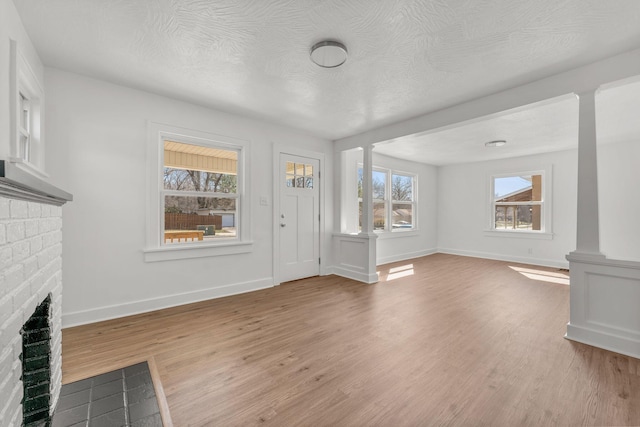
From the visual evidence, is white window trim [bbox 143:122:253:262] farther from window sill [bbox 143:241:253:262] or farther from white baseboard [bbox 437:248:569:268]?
white baseboard [bbox 437:248:569:268]

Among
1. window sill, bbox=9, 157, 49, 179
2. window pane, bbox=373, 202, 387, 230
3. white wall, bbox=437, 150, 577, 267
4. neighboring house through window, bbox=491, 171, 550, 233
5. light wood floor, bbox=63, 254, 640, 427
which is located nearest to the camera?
light wood floor, bbox=63, 254, 640, 427

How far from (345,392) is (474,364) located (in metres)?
1.07

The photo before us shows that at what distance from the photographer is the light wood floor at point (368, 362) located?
1.63 m

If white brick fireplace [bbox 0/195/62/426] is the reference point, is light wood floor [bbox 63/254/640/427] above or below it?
below

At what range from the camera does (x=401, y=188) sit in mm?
6871

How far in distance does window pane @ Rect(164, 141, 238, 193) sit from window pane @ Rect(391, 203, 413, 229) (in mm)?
4105

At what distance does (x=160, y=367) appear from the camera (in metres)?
2.09

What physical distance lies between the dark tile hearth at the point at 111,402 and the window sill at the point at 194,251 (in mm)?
1469

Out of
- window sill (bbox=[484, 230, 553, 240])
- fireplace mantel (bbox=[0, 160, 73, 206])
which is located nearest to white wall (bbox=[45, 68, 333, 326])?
fireplace mantel (bbox=[0, 160, 73, 206])

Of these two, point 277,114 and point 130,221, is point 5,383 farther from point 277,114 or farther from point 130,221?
point 277,114

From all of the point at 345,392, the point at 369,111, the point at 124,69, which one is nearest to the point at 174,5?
the point at 124,69

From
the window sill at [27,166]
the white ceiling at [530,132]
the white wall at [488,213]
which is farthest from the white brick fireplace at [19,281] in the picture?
the white wall at [488,213]

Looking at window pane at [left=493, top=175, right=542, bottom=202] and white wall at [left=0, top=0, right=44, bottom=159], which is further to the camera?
window pane at [left=493, top=175, right=542, bottom=202]

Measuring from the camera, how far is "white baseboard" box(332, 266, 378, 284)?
453 cm
